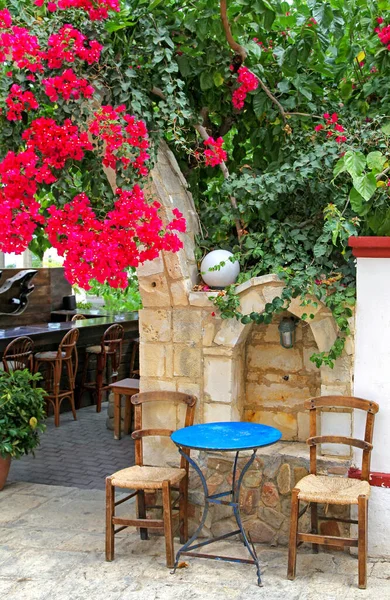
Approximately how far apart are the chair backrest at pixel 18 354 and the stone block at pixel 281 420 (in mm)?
3117

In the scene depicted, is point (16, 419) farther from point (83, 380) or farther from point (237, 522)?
point (83, 380)

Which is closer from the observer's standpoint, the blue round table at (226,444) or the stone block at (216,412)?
the blue round table at (226,444)

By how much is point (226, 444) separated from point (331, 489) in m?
0.61

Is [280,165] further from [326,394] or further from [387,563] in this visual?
[387,563]

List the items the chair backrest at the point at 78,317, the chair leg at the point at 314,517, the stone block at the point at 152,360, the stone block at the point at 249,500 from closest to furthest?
1. the chair leg at the point at 314,517
2. the stone block at the point at 249,500
3. the stone block at the point at 152,360
4. the chair backrest at the point at 78,317

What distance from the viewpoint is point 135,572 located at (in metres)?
4.12

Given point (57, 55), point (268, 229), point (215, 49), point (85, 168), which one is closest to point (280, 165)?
point (268, 229)

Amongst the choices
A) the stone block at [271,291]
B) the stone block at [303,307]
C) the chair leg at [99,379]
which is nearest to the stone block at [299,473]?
the stone block at [303,307]

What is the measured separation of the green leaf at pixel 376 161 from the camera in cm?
424

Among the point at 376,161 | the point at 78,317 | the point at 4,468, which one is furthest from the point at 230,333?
the point at 78,317

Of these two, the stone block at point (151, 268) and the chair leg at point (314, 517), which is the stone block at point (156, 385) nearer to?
the stone block at point (151, 268)

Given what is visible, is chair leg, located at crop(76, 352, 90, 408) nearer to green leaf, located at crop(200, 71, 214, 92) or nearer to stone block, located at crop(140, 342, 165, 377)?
stone block, located at crop(140, 342, 165, 377)

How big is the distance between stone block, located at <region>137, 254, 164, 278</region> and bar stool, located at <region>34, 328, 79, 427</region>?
326 cm

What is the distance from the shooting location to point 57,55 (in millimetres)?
4156
